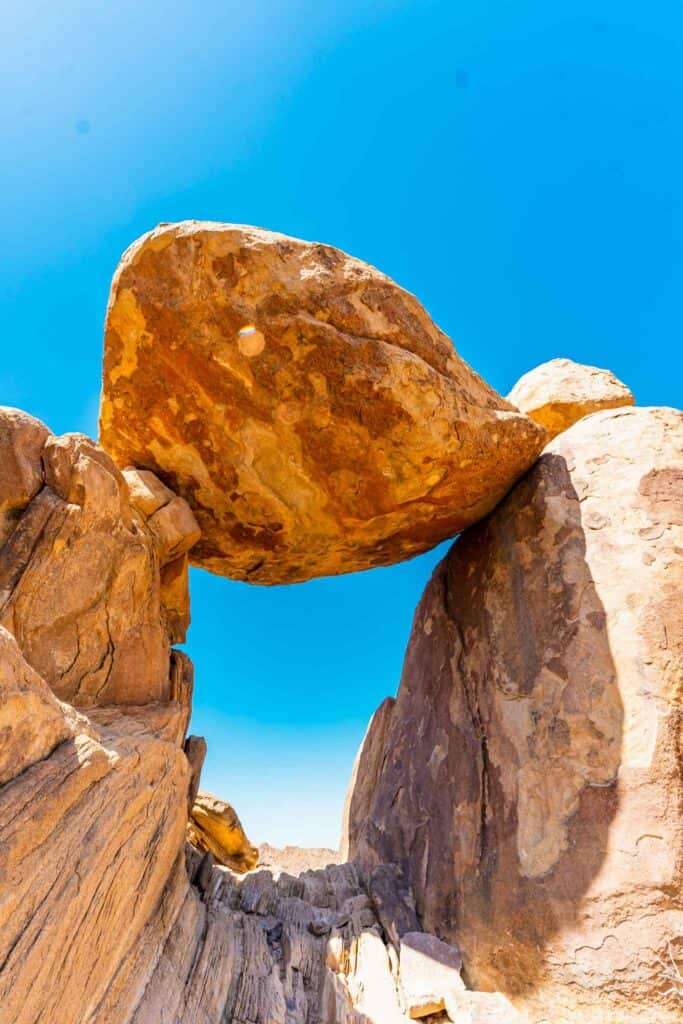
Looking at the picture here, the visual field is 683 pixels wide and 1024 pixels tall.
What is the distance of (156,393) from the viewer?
20.0 feet

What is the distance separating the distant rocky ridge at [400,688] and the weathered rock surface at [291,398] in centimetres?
3

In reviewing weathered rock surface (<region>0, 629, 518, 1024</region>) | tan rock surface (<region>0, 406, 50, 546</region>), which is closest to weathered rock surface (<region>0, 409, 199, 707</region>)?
tan rock surface (<region>0, 406, 50, 546</region>)

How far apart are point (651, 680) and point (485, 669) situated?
161cm

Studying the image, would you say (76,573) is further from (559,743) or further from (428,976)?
(559,743)

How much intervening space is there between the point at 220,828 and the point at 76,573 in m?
8.55

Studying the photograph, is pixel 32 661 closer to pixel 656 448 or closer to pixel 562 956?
pixel 562 956

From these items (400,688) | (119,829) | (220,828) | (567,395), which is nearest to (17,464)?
(119,829)

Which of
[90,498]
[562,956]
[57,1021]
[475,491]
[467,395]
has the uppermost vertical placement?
Answer: [467,395]

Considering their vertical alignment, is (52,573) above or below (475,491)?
below

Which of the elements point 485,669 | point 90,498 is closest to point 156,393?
point 90,498

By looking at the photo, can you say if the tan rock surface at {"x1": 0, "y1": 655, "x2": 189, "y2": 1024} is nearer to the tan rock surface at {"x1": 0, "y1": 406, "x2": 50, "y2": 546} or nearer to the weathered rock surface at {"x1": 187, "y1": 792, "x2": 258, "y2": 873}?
the tan rock surface at {"x1": 0, "y1": 406, "x2": 50, "y2": 546}

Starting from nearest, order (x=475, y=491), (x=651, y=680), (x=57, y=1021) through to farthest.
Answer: (x=57, y=1021)
(x=651, y=680)
(x=475, y=491)

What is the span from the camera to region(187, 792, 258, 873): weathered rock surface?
11.2 metres

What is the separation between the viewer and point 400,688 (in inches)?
293
